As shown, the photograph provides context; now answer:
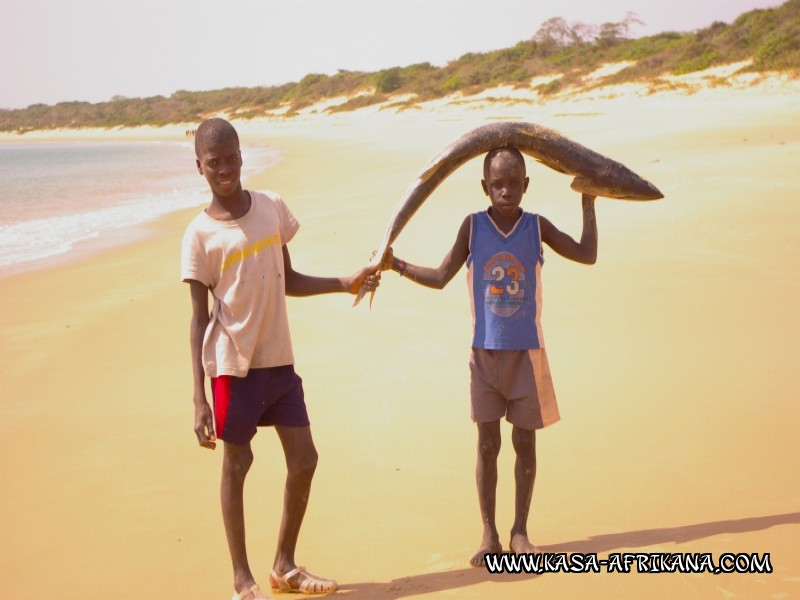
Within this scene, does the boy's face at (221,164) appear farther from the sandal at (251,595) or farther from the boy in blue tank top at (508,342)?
the sandal at (251,595)

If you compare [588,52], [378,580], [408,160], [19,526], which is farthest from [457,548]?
[588,52]

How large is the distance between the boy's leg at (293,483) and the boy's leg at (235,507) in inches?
6.1

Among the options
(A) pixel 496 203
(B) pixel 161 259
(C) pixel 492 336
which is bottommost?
(B) pixel 161 259

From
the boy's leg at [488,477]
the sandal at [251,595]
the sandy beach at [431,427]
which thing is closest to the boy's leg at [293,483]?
the sandal at [251,595]

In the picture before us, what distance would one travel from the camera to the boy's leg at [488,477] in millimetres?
3293

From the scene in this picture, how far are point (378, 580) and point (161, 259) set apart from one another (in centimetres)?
823

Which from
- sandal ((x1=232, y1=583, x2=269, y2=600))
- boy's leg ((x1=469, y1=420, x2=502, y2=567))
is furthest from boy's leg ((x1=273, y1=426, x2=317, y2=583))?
boy's leg ((x1=469, y1=420, x2=502, y2=567))

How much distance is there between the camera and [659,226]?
8.70m

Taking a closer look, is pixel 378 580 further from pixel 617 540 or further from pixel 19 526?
pixel 19 526

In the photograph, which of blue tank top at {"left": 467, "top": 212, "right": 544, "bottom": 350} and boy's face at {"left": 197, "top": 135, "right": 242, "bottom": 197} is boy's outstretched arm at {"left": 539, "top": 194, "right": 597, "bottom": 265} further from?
boy's face at {"left": 197, "top": 135, "right": 242, "bottom": 197}

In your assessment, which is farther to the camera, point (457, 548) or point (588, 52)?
point (588, 52)

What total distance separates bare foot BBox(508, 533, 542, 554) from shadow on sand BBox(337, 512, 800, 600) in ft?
0.26

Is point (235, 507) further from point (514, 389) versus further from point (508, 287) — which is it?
point (508, 287)

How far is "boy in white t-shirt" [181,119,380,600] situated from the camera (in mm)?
3027
